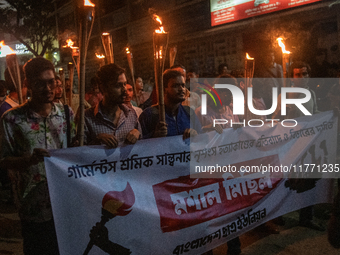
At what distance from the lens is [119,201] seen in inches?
102

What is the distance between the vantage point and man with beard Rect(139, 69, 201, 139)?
3.18 metres

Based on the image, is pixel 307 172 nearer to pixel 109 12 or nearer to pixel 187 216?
pixel 187 216

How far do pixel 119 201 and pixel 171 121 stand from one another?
41.3 inches

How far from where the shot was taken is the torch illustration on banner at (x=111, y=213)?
247 centimetres

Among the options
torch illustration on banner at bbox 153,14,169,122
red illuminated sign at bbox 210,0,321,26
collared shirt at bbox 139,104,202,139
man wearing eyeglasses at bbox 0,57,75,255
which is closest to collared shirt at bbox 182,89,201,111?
collared shirt at bbox 139,104,202,139

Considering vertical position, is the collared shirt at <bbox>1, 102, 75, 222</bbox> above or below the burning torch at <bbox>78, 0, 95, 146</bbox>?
below

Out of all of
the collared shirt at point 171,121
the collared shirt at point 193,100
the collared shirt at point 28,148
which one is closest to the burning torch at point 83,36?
the collared shirt at point 28,148

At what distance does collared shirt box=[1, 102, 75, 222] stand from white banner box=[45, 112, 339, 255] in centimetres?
7

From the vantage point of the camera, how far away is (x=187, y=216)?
289 cm

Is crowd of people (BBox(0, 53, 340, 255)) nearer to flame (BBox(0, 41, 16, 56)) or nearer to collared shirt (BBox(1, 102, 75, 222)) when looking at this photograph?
collared shirt (BBox(1, 102, 75, 222))

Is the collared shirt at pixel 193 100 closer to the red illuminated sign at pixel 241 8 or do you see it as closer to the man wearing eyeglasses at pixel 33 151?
the man wearing eyeglasses at pixel 33 151

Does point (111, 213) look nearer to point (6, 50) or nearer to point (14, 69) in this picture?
point (14, 69)

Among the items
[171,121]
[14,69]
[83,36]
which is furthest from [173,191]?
[14,69]

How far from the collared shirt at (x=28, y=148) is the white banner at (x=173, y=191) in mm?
74
